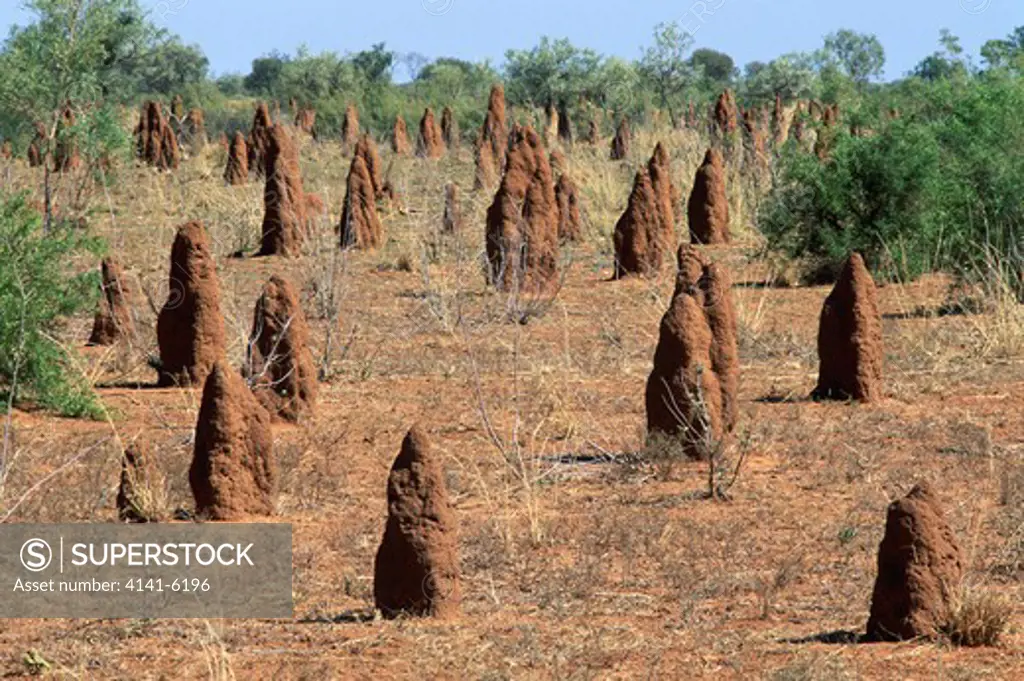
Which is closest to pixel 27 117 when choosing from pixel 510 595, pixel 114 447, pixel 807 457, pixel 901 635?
pixel 114 447

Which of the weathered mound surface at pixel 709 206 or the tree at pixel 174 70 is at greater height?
the tree at pixel 174 70

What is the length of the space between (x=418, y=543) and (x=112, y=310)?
7569mm

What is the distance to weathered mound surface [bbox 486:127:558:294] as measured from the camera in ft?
57.8

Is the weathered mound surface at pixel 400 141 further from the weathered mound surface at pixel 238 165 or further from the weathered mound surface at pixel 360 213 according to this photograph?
the weathered mound surface at pixel 360 213

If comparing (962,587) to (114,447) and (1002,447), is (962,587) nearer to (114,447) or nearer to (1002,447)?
(1002,447)

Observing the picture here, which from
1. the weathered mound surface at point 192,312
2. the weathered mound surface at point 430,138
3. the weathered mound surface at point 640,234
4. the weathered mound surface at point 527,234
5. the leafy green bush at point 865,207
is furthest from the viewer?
the weathered mound surface at point 430,138

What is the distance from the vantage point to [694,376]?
1083cm

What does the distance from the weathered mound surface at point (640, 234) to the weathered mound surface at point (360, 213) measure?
3007 mm

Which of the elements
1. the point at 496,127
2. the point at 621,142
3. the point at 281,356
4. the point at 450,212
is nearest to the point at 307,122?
the point at 496,127

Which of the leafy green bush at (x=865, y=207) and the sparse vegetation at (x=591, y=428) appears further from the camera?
the leafy green bush at (x=865, y=207)

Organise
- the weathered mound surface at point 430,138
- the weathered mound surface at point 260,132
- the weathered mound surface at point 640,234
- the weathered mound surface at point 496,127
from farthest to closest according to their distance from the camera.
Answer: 1. the weathered mound surface at point 430,138
2. the weathered mound surface at point 496,127
3. the weathered mound surface at point 260,132
4. the weathered mound surface at point 640,234

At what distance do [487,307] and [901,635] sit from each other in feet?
33.0

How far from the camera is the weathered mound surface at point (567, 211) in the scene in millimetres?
21406

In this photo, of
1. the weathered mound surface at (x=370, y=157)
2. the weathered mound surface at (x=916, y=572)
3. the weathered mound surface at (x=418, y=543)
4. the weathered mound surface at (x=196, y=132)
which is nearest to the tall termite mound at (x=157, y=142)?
the weathered mound surface at (x=196, y=132)
